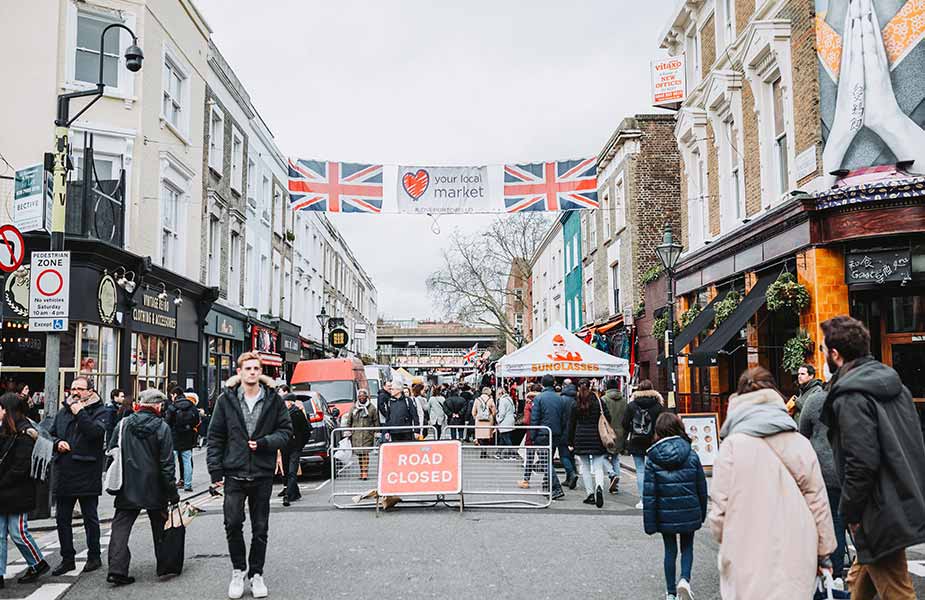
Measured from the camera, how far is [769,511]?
459 centimetres

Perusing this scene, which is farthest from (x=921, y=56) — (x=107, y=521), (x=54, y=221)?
(x=107, y=521)

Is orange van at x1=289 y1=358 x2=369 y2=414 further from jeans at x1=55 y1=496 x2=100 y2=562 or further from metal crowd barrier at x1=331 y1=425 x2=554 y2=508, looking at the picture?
jeans at x1=55 y1=496 x2=100 y2=562

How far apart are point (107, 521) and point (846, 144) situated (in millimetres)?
12699

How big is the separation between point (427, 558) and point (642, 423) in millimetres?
4024

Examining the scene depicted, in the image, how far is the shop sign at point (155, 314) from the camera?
20.0 meters

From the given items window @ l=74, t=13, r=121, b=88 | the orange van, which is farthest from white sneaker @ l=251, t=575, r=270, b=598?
the orange van

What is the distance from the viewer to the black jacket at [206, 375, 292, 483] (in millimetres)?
7066

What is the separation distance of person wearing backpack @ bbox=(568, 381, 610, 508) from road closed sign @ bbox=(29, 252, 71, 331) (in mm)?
7221

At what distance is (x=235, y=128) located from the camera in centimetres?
2817

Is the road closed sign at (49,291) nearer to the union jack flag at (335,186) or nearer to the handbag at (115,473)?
the handbag at (115,473)

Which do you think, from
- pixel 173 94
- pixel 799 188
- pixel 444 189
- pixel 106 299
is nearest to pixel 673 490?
pixel 799 188

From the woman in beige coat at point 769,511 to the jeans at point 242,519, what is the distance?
397 centimetres

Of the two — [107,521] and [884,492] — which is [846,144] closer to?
[884,492]

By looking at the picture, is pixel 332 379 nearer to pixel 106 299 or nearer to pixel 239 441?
pixel 106 299
